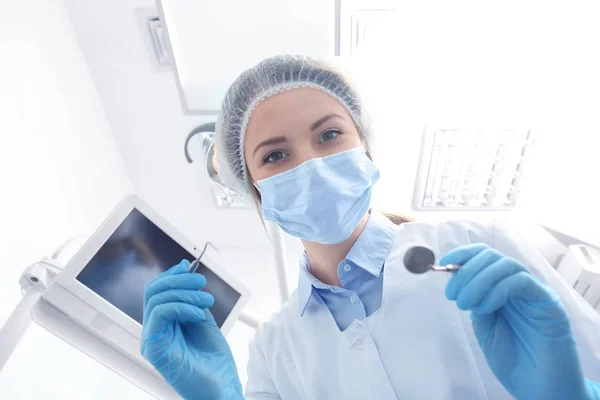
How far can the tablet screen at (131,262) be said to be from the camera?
3.05 feet

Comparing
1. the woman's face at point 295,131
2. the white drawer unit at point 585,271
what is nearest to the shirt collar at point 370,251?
the woman's face at point 295,131

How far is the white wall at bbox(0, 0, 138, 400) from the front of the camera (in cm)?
101

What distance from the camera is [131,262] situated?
100cm

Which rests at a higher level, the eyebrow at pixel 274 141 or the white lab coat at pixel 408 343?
the eyebrow at pixel 274 141

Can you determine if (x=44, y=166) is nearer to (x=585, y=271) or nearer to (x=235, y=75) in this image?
(x=235, y=75)

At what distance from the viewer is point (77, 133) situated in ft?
4.34

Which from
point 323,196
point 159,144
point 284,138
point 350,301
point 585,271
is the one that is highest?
point 284,138

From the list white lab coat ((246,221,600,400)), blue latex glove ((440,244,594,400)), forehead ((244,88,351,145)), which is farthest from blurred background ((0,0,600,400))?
blue latex glove ((440,244,594,400))

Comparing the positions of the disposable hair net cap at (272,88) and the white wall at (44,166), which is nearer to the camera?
the disposable hair net cap at (272,88)

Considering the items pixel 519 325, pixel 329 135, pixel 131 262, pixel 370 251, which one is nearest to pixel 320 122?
pixel 329 135

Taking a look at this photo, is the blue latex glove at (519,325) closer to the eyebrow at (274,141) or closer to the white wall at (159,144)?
the eyebrow at (274,141)

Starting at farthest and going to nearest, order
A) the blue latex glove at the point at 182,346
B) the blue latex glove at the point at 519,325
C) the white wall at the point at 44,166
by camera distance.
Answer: the white wall at the point at 44,166 < the blue latex glove at the point at 182,346 < the blue latex glove at the point at 519,325

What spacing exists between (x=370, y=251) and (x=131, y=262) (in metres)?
0.69

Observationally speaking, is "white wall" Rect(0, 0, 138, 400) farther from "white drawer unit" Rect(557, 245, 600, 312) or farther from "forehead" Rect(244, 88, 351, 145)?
"white drawer unit" Rect(557, 245, 600, 312)
